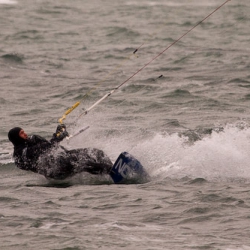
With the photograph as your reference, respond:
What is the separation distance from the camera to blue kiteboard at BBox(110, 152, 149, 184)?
45.0ft

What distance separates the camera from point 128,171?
45.0 feet

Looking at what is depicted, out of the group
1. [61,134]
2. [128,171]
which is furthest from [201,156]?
[61,134]

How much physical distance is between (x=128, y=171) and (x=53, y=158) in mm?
1331

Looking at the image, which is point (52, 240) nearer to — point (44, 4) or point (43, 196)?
point (43, 196)

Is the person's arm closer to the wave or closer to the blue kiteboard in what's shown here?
the blue kiteboard

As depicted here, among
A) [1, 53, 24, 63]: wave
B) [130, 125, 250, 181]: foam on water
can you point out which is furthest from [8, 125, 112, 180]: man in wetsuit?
[1, 53, 24, 63]: wave

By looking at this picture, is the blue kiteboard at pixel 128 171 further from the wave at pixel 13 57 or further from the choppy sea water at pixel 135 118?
the wave at pixel 13 57

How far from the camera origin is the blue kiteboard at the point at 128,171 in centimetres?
1370

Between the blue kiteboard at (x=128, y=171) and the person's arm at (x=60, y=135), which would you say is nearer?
the blue kiteboard at (x=128, y=171)

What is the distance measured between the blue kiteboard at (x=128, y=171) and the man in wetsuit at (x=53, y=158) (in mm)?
327

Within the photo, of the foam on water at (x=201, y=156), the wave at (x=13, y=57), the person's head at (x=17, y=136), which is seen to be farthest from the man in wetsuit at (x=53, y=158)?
the wave at (x=13, y=57)

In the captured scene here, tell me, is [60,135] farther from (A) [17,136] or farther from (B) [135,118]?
(B) [135,118]

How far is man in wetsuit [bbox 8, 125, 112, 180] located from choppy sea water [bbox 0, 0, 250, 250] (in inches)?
8.6

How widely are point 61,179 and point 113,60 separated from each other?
12.1 m
